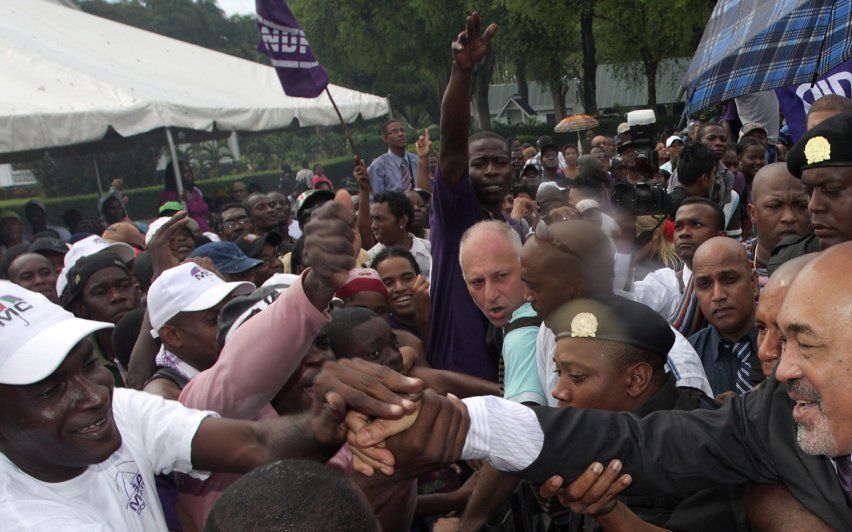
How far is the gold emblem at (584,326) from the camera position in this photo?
2.31m

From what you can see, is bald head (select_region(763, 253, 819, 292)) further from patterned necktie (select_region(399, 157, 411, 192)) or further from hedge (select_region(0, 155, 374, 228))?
hedge (select_region(0, 155, 374, 228))

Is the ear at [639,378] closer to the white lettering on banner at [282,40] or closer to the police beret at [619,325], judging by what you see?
the police beret at [619,325]

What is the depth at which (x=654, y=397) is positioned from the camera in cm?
231

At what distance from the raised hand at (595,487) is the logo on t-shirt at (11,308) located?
149 cm

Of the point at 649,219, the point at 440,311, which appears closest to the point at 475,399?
the point at 440,311

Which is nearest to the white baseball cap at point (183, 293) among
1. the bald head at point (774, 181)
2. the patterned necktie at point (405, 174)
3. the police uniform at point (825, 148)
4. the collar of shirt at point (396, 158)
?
the police uniform at point (825, 148)

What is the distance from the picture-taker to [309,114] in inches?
518

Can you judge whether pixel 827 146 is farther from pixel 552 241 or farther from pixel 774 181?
pixel 552 241

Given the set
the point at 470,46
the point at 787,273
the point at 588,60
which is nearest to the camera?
the point at 787,273

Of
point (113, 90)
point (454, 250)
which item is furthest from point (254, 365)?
point (113, 90)

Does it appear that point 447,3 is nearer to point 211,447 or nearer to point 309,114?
point 309,114

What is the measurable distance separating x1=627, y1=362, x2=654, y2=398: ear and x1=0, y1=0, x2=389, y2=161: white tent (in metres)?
7.89

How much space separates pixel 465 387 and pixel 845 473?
1742 mm

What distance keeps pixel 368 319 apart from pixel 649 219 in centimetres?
265
